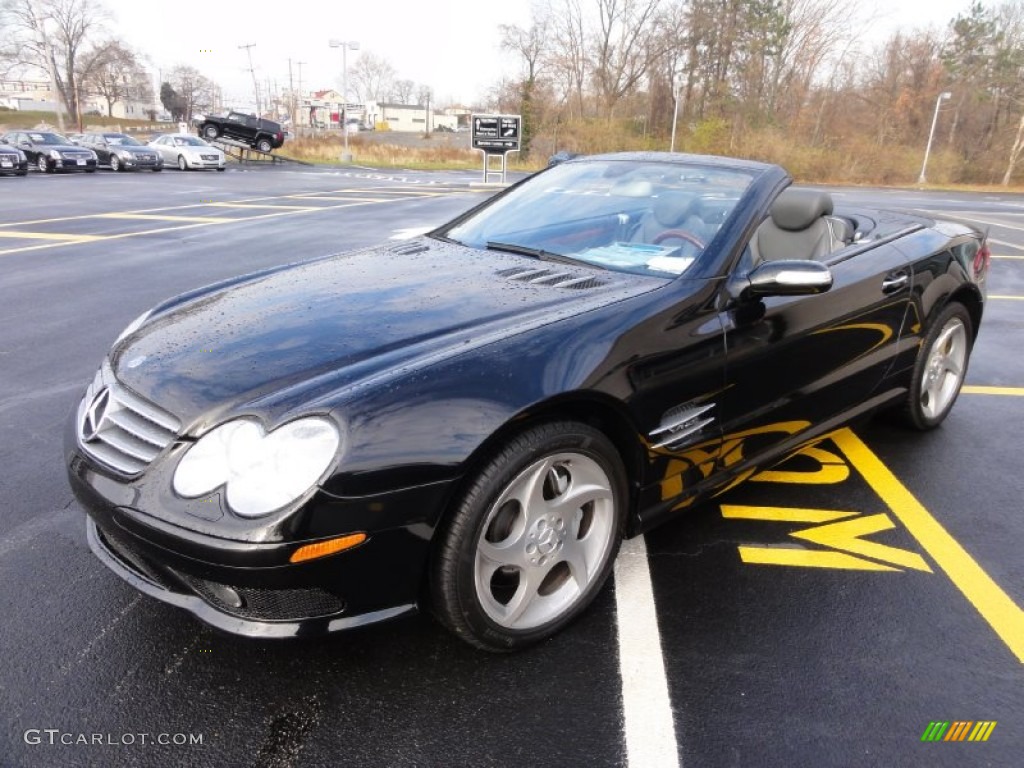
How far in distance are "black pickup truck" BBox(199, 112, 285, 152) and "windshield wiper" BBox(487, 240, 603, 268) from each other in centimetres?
3696

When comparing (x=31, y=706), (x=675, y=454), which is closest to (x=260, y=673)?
(x=31, y=706)

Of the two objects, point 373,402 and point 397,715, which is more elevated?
point 373,402

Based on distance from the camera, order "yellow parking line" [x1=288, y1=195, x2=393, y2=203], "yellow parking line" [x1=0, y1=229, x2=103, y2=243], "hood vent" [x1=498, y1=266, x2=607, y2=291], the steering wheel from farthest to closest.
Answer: "yellow parking line" [x1=288, y1=195, x2=393, y2=203], "yellow parking line" [x1=0, y1=229, x2=103, y2=243], the steering wheel, "hood vent" [x1=498, y1=266, x2=607, y2=291]

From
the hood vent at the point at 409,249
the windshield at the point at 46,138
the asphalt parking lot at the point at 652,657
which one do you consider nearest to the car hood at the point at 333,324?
the hood vent at the point at 409,249

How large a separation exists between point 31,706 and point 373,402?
4.09 ft

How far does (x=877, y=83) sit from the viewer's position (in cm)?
4653

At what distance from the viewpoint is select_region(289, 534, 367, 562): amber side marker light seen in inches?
67.0

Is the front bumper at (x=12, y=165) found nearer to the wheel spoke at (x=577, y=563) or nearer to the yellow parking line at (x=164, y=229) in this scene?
the yellow parking line at (x=164, y=229)

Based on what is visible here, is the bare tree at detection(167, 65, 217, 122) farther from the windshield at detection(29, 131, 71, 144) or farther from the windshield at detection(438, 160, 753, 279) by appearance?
the windshield at detection(438, 160, 753, 279)

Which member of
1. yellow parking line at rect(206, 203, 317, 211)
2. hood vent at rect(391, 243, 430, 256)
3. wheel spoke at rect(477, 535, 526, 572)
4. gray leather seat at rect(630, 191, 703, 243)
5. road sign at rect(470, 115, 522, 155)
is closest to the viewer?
wheel spoke at rect(477, 535, 526, 572)

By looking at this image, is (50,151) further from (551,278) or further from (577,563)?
(577,563)

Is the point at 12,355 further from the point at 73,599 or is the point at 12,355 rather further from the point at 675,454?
the point at 675,454

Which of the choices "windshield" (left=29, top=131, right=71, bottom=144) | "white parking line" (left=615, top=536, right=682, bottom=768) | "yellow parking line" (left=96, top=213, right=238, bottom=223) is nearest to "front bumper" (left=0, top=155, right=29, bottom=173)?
"windshield" (left=29, top=131, right=71, bottom=144)

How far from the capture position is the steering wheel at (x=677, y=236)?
281 centimetres
